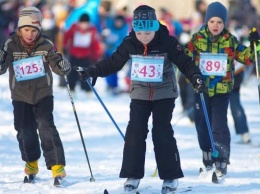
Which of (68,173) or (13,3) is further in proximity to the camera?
(13,3)

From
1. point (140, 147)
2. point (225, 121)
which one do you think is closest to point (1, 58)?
point (140, 147)

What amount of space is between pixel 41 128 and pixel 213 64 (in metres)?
1.75

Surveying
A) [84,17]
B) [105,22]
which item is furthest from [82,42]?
[105,22]

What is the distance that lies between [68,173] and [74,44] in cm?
962

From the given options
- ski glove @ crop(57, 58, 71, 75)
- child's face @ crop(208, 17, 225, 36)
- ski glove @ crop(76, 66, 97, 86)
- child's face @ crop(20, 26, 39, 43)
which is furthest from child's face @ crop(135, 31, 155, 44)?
child's face @ crop(208, 17, 225, 36)

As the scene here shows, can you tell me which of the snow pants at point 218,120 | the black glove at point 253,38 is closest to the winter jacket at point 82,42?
the black glove at point 253,38

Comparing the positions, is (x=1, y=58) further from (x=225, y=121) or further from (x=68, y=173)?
(x=225, y=121)

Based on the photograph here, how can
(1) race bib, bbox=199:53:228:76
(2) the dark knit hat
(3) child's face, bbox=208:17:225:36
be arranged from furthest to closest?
1. (2) the dark knit hat
2. (3) child's face, bbox=208:17:225:36
3. (1) race bib, bbox=199:53:228:76

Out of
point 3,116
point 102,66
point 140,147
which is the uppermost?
point 102,66

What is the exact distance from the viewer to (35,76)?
829 cm

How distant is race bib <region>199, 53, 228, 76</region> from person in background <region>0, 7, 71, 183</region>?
141cm

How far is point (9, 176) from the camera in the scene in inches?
350

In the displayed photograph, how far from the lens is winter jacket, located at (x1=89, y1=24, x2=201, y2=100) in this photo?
772 centimetres

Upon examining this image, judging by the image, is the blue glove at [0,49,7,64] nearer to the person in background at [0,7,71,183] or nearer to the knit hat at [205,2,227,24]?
the person in background at [0,7,71,183]
